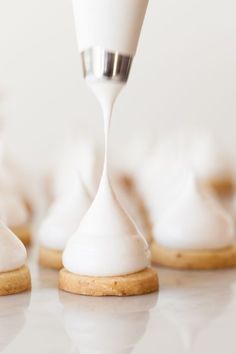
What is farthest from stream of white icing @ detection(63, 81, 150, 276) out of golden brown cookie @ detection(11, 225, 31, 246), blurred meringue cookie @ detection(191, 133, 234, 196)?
blurred meringue cookie @ detection(191, 133, 234, 196)

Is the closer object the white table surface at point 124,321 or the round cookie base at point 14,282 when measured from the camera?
the white table surface at point 124,321

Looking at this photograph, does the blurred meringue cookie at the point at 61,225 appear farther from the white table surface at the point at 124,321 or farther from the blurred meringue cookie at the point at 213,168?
the blurred meringue cookie at the point at 213,168

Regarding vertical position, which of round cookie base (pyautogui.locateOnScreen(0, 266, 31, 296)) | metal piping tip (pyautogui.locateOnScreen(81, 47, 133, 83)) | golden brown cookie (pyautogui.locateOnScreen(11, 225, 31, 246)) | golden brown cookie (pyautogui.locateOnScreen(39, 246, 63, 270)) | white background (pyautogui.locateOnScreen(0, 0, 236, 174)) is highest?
metal piping tip (pyautogui.locateOnScreen(81, 47, 133, 83))

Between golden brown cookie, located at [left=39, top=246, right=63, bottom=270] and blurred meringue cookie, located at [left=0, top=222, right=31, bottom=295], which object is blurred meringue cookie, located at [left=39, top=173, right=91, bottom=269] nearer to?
golden brown cookie, located at [left=39, top=246, right=63, bottom=270]

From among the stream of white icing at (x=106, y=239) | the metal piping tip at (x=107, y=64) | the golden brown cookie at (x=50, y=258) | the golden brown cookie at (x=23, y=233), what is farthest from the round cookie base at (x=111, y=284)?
the golden brown cookie at (x=23, y=233)

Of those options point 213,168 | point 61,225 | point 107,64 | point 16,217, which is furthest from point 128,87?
point 107,64

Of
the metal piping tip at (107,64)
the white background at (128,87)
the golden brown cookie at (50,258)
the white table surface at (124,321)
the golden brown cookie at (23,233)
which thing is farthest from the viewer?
the white background at (128,87)
